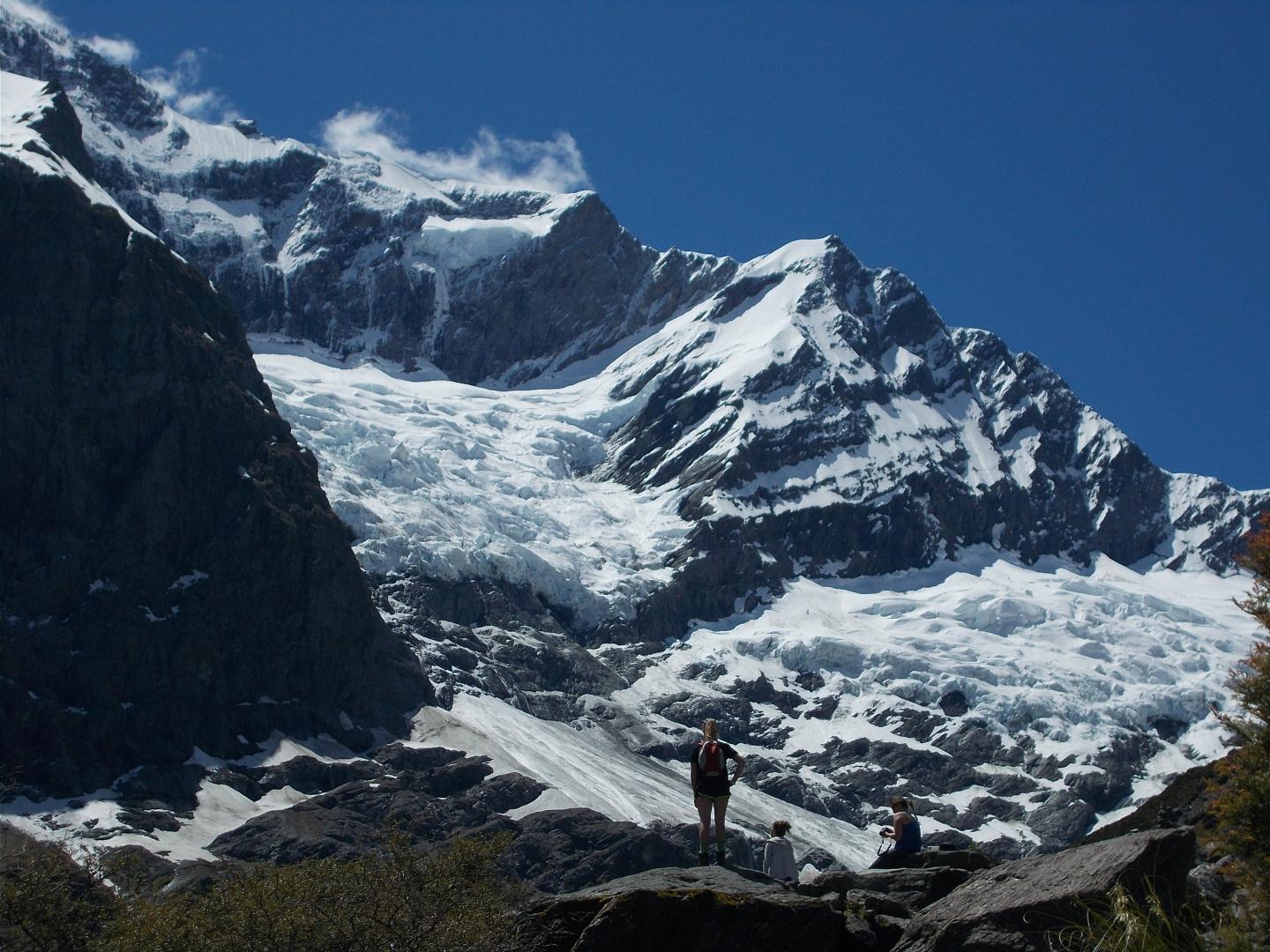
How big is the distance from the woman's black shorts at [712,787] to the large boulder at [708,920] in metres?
3.80

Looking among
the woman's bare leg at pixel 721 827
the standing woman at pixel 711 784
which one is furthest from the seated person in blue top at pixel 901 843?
the standing woman at pixel 711 784

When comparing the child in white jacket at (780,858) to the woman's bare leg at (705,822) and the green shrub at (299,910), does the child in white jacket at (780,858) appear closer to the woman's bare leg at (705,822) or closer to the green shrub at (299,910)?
the woman's bare leg at (705,822)

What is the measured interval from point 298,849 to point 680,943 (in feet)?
492

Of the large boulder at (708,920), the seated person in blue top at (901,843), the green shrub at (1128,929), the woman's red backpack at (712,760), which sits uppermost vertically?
the woman's red backpack at (712,760)

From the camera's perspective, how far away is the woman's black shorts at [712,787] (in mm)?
31783

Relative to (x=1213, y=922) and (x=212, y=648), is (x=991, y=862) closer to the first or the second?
(x=1213, y=922)

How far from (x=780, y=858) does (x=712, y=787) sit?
2.04 meters

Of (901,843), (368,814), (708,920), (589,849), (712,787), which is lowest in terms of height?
(368,814)

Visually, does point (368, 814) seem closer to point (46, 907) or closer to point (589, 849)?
point (589, 849)

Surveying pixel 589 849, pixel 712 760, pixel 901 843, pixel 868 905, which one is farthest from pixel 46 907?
pixel 589 849

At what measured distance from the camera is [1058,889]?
23406 mm

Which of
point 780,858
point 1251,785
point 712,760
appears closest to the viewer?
point 1251,785

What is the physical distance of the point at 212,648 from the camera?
7618 inches

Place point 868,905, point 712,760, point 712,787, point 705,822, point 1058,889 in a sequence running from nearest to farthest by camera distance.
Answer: point 1058,889 < point 868,905 < point 712,787 < point 712,760 < point 705,822
